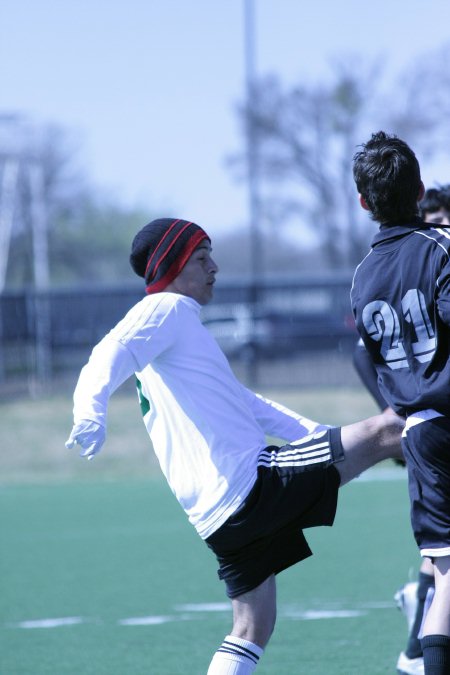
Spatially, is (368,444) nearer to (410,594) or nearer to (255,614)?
(255,614)

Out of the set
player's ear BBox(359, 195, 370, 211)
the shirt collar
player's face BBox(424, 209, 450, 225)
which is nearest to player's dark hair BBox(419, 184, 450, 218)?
player's face BBox(424, 209, 450, 225)

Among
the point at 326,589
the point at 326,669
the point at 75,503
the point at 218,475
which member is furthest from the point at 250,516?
the point at 75,503

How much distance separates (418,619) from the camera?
4852 mm

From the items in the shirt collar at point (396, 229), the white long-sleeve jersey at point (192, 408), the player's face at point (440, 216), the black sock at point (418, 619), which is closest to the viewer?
the shirt collar at point (396, 229)

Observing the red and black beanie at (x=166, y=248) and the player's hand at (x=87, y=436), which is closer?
the player's hand at (x=87, y=436)

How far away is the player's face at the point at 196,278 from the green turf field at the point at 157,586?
1.91m

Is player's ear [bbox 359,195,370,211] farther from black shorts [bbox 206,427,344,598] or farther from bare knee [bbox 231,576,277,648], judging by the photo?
bare knee [bbox 231,576,277,648]

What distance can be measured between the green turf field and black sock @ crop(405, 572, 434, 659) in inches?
9.7

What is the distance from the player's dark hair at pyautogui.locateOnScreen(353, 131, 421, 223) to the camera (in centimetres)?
363

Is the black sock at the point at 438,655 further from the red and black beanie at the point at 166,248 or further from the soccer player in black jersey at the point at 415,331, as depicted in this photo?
the red and black beanie at the point at 166,248

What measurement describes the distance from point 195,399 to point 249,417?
0.23 metres

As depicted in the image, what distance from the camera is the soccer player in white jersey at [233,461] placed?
12.3 feet

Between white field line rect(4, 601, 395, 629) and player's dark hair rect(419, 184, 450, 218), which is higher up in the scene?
player's dark hair rect(419, 184, 450, 218)

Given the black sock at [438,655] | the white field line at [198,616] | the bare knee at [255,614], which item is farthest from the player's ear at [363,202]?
the white field line at [198,616]
